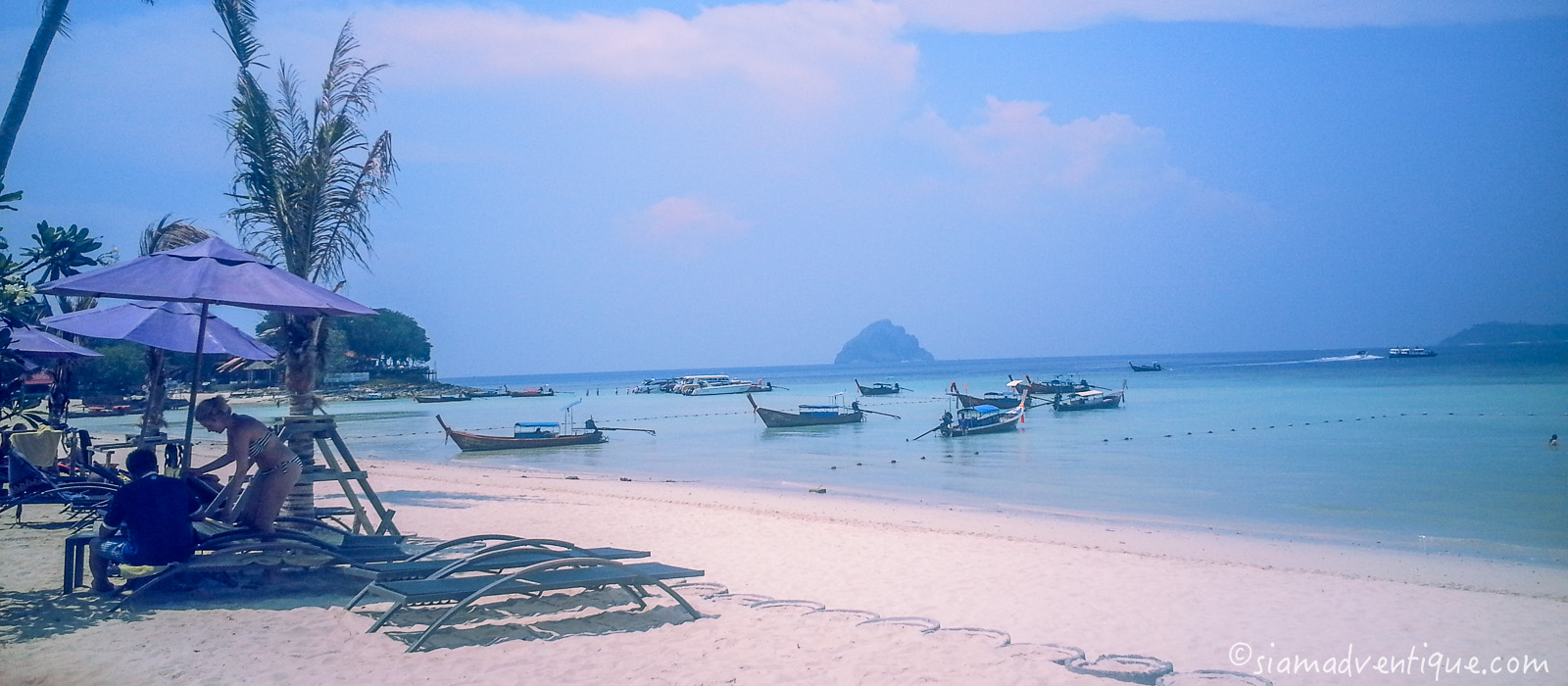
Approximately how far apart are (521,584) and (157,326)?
6.34m

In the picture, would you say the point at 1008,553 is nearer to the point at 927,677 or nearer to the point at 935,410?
the point at 927,677

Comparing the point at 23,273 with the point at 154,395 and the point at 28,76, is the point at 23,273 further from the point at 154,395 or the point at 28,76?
the point at 154,395

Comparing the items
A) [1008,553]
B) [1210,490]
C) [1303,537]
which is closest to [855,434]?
[1210,490]

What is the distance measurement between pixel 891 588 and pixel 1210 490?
41.3 feet

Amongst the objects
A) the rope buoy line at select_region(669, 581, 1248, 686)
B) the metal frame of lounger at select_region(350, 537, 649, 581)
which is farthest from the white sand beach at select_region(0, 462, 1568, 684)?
the metal frame of lounger at select_region(350, 537, 649, 581)

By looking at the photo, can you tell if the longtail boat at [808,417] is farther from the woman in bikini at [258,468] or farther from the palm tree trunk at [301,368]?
the woman in bikini at [258,468]

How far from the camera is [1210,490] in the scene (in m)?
17.8

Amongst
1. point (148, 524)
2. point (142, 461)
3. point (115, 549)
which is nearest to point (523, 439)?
point (142, 461)

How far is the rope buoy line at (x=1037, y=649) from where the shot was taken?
517 cm

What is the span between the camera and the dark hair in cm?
676

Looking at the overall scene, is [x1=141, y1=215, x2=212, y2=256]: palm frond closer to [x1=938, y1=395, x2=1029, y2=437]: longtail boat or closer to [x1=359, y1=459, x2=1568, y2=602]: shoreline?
[x1=359, y1=459, x2=1568, y2=602]: shoreline

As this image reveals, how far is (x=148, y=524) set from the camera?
567 cm

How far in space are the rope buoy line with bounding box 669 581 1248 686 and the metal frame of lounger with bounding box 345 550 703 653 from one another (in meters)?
0.74

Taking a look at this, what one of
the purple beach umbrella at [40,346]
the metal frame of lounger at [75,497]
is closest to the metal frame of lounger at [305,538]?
the metal frame of lounger at [75,497]
